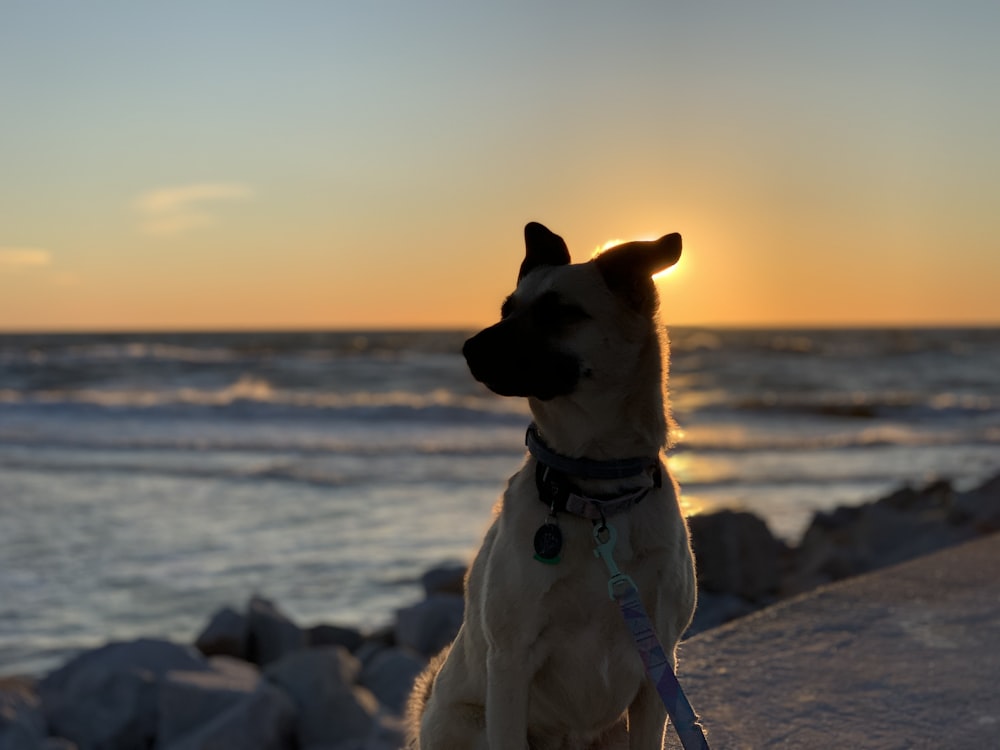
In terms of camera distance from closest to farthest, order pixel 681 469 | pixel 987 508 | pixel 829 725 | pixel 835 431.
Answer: pixel 829 725 < pixel 987 508 < pixel 681 469 < pixel 835 431

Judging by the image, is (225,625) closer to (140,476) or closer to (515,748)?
(515,748)

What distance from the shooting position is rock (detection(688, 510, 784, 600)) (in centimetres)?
721

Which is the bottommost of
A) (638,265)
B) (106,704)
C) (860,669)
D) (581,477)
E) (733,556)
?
(106,704)

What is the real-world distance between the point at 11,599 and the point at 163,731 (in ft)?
11.6

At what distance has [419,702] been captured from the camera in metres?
2.89

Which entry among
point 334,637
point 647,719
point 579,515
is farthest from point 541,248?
point 334,637

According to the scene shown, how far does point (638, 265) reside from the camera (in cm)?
225

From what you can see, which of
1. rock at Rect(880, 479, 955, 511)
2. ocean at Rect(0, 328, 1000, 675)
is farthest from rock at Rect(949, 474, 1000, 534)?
ocean at Rect(0, 328, 1000, 675)

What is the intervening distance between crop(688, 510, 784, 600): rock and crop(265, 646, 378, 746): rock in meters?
2.65

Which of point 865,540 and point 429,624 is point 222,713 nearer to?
point 429,624

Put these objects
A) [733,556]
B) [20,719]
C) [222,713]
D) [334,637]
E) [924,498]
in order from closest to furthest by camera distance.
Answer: [20,719]
[222,713]
[334,637]
[733,556]
[924,498]

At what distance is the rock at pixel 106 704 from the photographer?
5.40 metres

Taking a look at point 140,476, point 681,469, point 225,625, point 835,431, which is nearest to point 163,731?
point 225,625

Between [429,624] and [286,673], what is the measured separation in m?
1.29
